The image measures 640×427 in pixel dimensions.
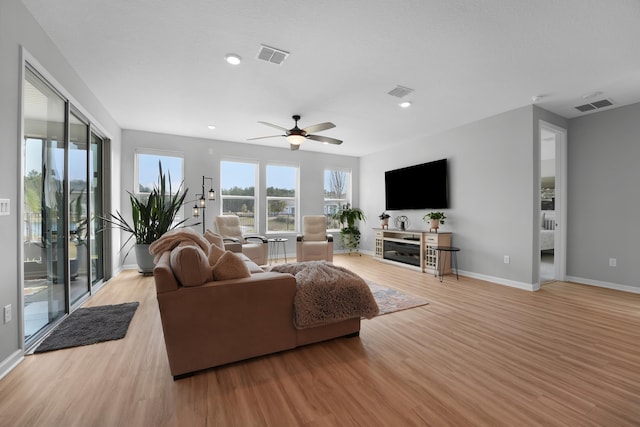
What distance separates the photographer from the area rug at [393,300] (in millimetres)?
3178

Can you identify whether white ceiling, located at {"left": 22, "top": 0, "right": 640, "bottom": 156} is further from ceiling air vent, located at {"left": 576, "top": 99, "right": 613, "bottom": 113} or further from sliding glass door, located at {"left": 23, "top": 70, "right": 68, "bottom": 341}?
sliding glass door, located at {"left": 23, "top": 70, "right": 68, "bottom": 341}

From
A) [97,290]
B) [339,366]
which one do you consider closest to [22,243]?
[97,290]

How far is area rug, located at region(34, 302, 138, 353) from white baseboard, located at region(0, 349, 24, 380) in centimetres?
16

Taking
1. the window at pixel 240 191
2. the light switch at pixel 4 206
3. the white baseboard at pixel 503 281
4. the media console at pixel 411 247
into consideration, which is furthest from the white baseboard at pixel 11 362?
the white baseboard at pixel 503 281

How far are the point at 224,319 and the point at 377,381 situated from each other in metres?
1.11

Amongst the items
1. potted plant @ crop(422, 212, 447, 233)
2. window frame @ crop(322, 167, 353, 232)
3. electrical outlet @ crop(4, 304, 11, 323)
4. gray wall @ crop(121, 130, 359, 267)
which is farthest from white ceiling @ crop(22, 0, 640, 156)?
window frame @ crop(322, 167, 353, 232)

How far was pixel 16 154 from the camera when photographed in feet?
6.72

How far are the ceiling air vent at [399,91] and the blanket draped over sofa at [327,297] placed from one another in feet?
7.85

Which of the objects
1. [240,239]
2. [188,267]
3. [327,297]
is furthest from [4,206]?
[240,239]

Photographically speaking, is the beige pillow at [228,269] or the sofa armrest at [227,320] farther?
the beige pillow at [228,269]

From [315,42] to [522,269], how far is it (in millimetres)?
4096

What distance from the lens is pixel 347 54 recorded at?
8.91 feet

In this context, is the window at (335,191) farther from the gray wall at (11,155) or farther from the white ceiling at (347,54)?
Result: the gray wall at (11,155)

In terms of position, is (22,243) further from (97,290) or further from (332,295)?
(332,295)
